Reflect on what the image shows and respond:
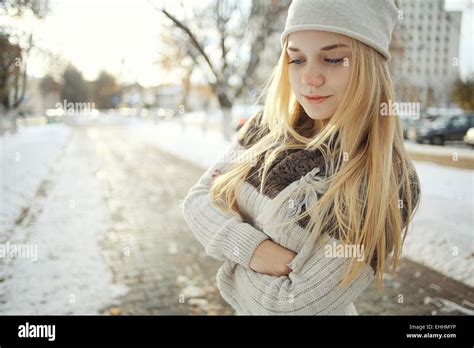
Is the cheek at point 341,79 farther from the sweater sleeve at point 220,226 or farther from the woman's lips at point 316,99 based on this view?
the sweater sleeve at point 220,226

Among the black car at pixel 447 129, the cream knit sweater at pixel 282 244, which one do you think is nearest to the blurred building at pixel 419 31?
the black car at pixel 447 129

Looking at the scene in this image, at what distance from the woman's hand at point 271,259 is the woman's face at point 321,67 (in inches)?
18.4

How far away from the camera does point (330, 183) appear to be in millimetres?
1182

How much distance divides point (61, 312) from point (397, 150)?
3.09 metres

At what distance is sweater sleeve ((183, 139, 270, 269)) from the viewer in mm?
1238

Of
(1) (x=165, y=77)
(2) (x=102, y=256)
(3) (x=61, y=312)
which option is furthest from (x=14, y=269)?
(1) (x=165, y=77)

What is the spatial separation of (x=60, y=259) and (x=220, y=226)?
3799 millimetres

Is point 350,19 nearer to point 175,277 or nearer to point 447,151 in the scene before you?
point 175,277

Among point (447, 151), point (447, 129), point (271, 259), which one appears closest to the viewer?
point (271, 259)

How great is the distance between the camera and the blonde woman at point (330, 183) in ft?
3.67

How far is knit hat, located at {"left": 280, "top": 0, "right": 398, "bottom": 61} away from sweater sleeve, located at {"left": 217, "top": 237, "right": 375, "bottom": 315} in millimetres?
633

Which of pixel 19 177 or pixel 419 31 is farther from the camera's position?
pixel 419 31

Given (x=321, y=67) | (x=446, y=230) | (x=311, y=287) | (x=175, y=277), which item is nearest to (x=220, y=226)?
(x=311, y=287)

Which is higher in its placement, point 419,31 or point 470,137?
point 419,31
